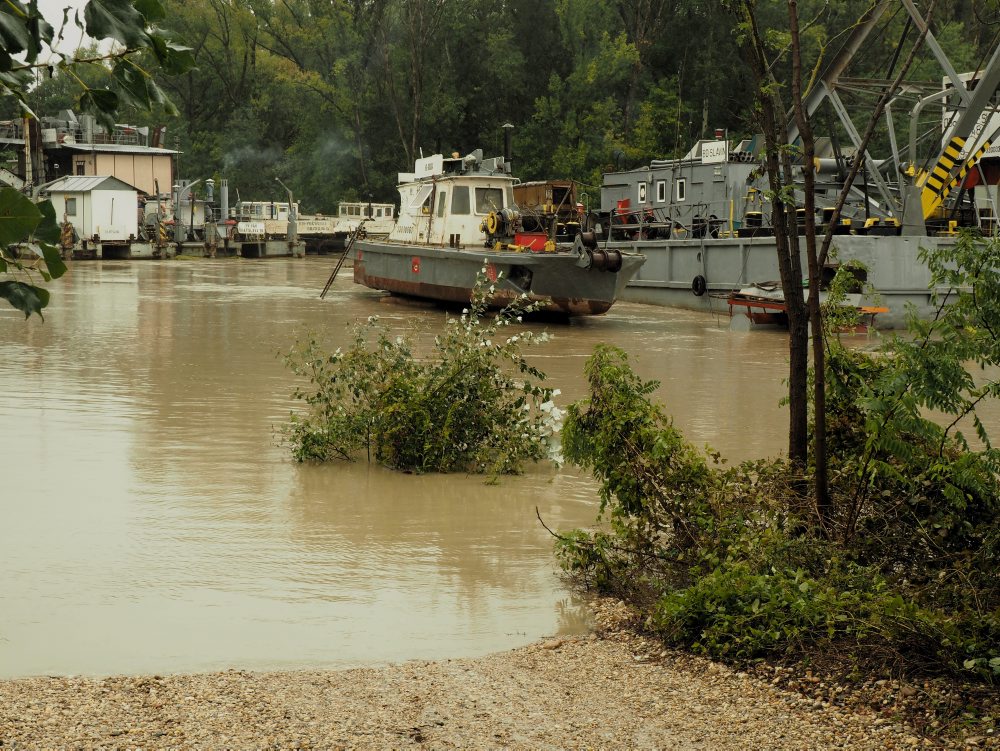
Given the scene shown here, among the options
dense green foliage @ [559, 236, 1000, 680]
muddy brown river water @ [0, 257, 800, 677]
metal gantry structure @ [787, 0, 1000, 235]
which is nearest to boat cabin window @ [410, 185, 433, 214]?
metal gantry structure @ [787, 0, 1000, 235]

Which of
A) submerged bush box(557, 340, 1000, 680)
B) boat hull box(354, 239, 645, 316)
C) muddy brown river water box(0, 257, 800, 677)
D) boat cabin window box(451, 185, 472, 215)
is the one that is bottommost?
muddy brown river water box(0, 257, 800, 677)

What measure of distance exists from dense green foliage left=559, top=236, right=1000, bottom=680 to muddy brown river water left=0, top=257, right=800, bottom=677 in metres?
0.66

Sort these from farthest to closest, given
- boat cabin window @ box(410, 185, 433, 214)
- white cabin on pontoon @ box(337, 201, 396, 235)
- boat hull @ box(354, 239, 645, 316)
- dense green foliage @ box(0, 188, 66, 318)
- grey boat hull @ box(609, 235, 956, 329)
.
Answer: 1. white cabin on pontoon @ box(337, 201, 396, 235)
2. boat cabin window @ box(410, 185, 433, 214)
3. grey boat hull @ box(609, 235, 956, 329)
4. boat hull @ box(354, 239, 645, 316)
5. dense green foliage @ box(0, 188, 66, 318)

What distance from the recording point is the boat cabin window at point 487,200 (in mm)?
26109

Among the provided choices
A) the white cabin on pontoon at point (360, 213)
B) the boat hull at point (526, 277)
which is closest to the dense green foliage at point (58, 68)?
the boat hull at point (526, 277)

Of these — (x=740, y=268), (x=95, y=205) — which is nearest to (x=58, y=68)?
(x=740, y=268)

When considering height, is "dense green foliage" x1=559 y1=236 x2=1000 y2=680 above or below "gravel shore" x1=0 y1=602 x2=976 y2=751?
above

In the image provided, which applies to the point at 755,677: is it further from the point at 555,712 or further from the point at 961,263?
the point at 961,263

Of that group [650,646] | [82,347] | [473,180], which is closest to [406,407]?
[650,646]

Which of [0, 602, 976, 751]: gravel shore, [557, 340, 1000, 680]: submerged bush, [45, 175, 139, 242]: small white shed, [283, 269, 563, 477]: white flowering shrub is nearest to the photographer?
[0, 602, 976, 751]: gravel shore

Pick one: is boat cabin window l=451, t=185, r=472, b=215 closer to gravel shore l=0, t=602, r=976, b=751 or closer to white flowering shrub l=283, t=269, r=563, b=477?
white flowering shrub l=283, t=269, r=563, b=477

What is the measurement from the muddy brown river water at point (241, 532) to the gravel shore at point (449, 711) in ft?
1.68

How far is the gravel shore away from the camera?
4.21 metres

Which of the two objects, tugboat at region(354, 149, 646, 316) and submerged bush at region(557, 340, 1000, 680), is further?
tugboat at region(354, 149, 646, 316)
